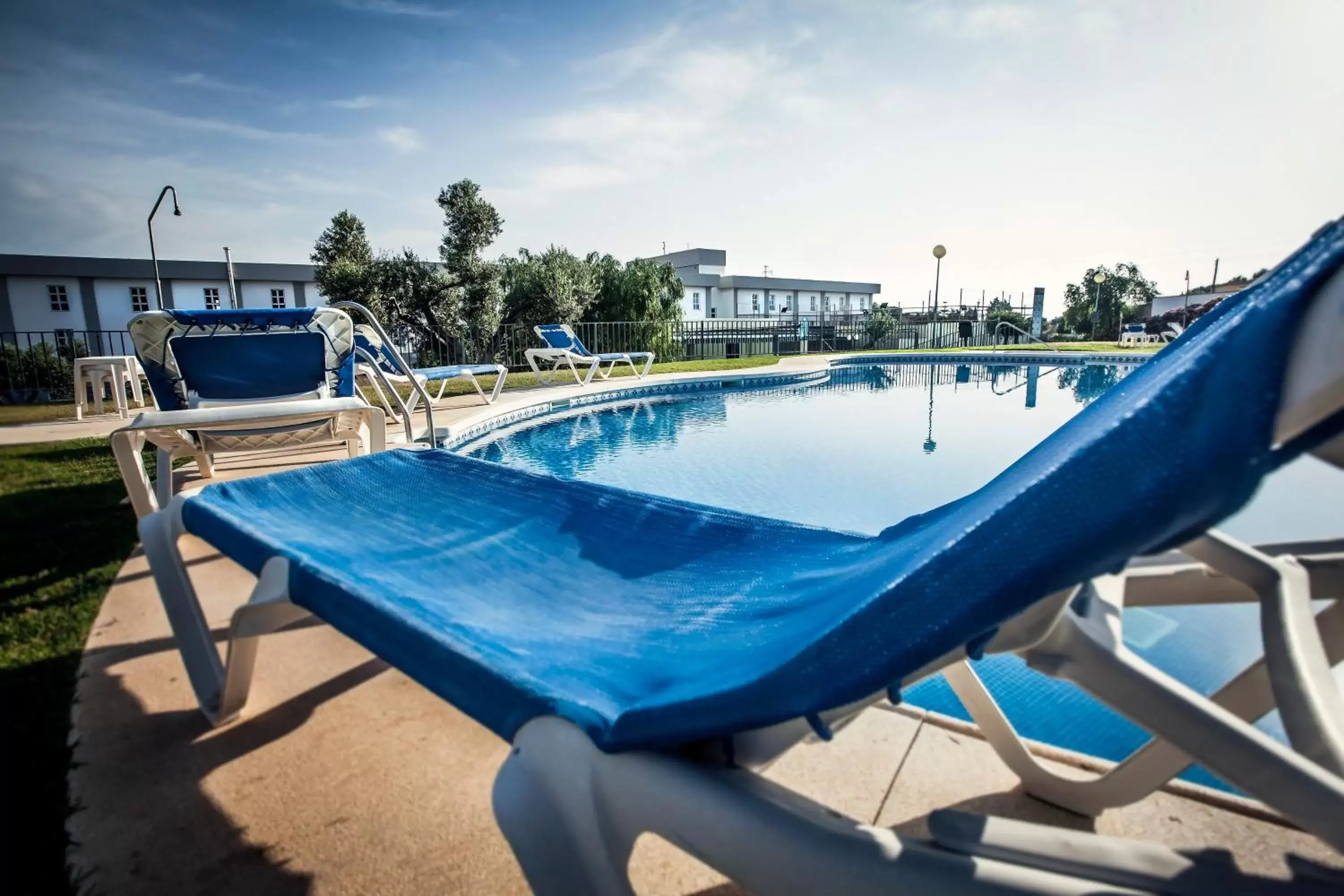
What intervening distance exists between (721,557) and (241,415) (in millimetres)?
2376

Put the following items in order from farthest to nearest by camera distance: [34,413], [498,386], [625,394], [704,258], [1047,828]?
[704,258]
[625,394]
[34,413]
[498,386]
[1047,828]

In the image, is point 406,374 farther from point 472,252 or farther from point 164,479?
point 472,252

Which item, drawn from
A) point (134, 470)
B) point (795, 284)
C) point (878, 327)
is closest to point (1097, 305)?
point (878, 327)

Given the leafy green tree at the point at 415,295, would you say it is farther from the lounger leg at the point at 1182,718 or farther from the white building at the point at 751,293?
the white building at the point at 751,293

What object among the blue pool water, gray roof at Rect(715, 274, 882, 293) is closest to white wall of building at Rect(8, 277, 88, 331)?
gray roof at Rect(715, 274, 882, 293)

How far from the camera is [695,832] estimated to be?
2.32 feet

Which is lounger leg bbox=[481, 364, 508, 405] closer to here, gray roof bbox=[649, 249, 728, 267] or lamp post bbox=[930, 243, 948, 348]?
lamp post bbox=[930, 243, 948, 348]

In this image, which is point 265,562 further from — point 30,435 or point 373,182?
point 373,182

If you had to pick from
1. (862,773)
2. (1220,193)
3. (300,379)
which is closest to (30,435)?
(300,379)

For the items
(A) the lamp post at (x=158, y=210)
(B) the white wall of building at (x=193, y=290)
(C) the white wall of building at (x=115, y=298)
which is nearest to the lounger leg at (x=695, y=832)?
(A) the lamp post at (x=158, y=210)

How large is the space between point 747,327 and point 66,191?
22375 millimetres

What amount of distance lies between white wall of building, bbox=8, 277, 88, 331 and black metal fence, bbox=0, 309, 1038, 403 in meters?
2.74

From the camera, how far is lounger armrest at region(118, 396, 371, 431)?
8.48 ft

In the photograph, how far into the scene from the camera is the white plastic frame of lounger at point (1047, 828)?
55 centimetres
